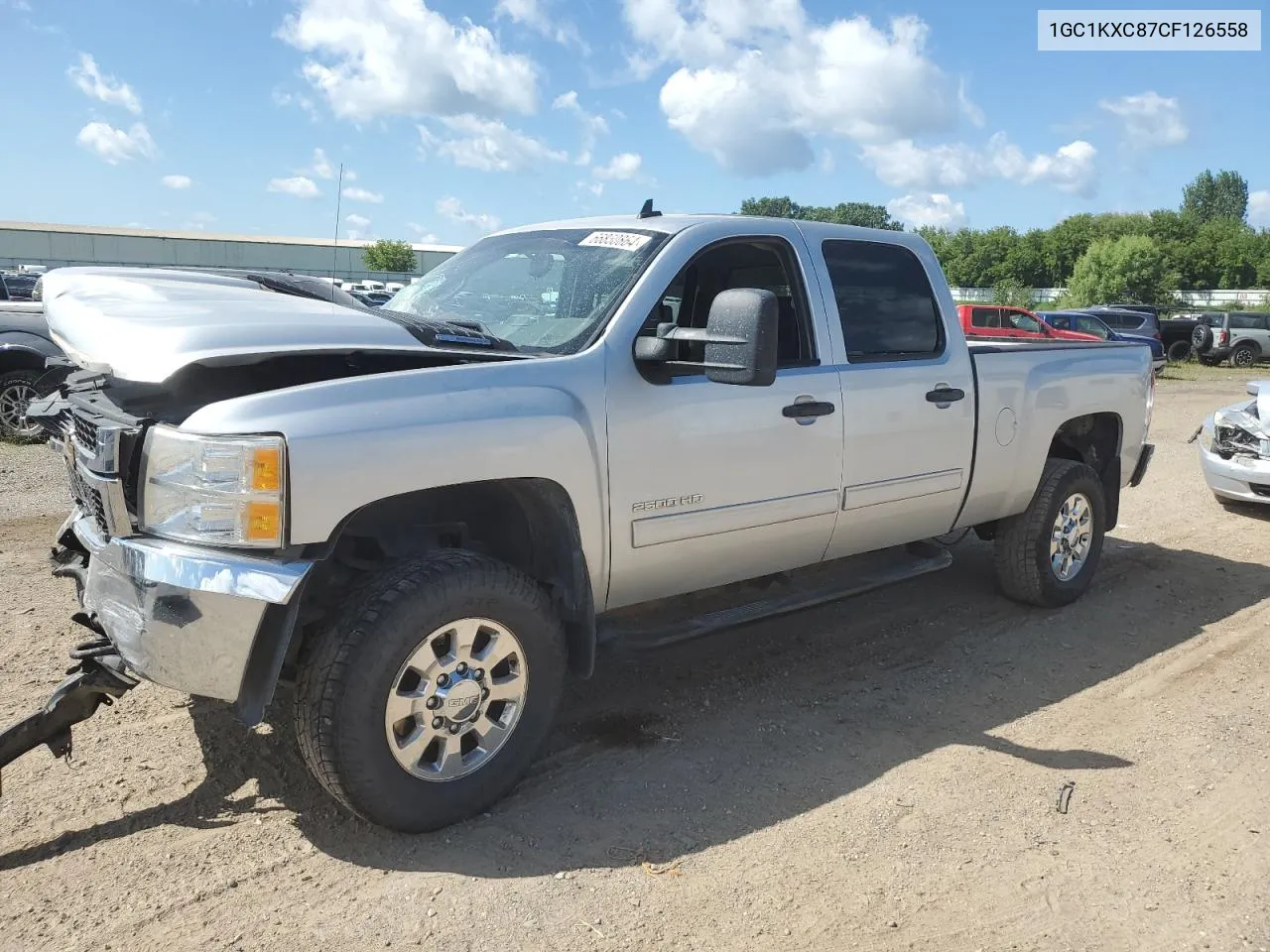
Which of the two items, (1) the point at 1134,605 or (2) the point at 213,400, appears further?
(1) the point at 1134,605

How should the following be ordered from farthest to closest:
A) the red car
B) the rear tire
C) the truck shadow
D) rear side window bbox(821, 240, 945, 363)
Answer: the rear tire → the red car → rear side window bbox(821, 240, 945, 363) → the truck shadow

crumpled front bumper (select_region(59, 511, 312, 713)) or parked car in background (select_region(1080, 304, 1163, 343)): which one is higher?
parked car in background (select_region(1080, 304, 1163, 343))

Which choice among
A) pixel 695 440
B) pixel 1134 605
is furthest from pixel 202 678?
pixel 1134 605

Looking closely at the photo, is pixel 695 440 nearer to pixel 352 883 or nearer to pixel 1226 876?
pixel 352 883

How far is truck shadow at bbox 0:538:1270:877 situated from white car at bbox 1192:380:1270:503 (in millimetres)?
2358

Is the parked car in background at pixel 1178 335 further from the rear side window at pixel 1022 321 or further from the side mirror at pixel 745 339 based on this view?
the side mirror at pixel 745 339

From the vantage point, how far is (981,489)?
5109mm

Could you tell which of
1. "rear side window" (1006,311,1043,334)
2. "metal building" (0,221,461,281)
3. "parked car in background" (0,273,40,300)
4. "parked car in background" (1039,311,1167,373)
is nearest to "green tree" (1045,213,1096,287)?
"metal building" (0,221,461,281)

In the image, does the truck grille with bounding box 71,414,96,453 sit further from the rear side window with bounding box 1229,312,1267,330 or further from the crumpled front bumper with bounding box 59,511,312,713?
the rear side window with bounding box 1229,312,1267,330

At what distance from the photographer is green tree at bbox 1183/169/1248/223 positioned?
450ft

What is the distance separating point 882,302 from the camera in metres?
4.66

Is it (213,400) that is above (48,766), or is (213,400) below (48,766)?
above

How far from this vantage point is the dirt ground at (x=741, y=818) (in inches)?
111

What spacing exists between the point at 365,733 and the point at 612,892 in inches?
33.9
